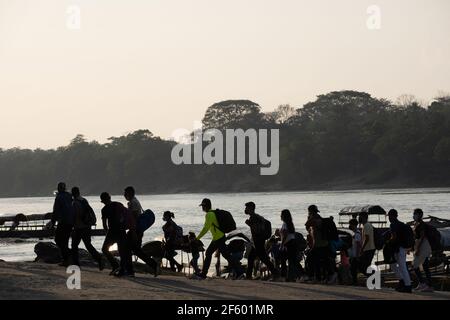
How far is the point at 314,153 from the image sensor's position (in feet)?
477

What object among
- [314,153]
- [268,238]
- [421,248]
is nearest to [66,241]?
[268,238]

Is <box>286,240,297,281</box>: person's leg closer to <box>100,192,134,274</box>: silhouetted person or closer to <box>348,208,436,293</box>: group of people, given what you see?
<box>348,208,436,293</box>: group of people

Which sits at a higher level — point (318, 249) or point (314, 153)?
point (314, 153)

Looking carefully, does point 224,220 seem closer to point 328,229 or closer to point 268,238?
point 268,238

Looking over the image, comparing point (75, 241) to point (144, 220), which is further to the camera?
point (75, 241)

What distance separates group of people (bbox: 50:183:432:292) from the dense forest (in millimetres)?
108981

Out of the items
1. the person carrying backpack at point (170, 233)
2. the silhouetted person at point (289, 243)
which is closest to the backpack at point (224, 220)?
the silhouetted person at point (289, 243)

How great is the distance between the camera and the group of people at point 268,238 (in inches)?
740

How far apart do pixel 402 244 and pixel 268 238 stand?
137 inches

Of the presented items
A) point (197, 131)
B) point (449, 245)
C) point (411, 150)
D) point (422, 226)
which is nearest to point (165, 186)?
point (197, 131)

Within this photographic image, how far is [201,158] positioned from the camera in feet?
552

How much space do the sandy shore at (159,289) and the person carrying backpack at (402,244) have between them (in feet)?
0.95

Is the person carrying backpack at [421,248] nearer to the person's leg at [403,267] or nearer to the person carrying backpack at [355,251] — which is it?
the person's leg at [403,267]
